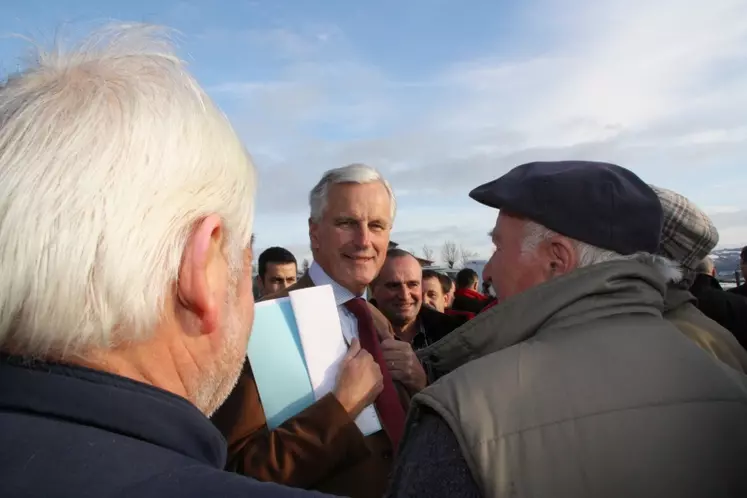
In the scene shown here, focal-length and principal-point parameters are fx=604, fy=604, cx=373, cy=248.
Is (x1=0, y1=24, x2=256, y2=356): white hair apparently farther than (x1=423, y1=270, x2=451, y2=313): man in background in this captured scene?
No

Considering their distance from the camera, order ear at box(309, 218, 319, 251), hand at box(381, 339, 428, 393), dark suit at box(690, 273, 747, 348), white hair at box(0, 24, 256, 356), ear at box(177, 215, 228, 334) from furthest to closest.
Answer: dark suit at box(690, 273, 747, 348), ear at box(309, 218, 319, 251), hand at box(381, 339, 428, 393), ear at box(177, 215, 228, 334), white hair at box(0, 24, 256, 356)

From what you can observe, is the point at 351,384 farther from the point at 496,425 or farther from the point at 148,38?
the point at 148,38

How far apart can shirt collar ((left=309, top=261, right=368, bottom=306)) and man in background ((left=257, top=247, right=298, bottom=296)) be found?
342cm

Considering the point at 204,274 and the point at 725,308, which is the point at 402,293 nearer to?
the point at 725,308

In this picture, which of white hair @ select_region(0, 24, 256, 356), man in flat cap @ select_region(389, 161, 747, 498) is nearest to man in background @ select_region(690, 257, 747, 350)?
man in flat cap @ select_region(389, 161, 747, 498)

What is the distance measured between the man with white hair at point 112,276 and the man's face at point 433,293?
558 centimetres

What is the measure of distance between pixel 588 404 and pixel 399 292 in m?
3.05

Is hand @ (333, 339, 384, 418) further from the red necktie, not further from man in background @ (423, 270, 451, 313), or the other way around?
man in background @ (423, 270, 451, 313)

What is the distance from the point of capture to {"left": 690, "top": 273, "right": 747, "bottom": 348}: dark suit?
3672 mm

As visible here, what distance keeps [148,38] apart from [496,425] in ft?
3.64

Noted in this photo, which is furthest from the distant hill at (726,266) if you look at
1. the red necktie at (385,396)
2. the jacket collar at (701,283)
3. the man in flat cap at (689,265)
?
the red necktie at (385,396)

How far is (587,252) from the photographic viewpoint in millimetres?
1779

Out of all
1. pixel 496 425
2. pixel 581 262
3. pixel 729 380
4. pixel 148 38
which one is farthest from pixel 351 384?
pixel 148 38

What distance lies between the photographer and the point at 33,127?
0.95 metres
